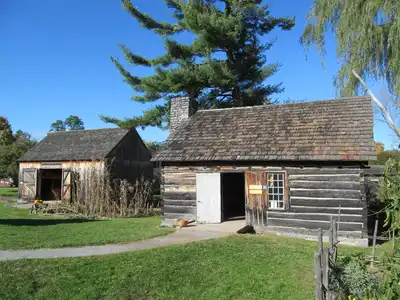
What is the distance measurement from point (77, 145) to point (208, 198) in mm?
14118

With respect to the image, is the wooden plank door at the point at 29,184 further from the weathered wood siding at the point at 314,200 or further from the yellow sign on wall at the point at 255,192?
the yellow sign on wall at the point at 255,192

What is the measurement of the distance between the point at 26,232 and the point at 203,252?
22.8ft

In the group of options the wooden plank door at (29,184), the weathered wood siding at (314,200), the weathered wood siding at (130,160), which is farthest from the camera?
the wooden plank door at (29,184)

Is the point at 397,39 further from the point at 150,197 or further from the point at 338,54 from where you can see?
the point at 150,197

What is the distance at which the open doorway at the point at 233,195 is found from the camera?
17.9 m

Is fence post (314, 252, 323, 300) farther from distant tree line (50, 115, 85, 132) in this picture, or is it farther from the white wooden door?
distant tree line (50, 115, 85, 132)

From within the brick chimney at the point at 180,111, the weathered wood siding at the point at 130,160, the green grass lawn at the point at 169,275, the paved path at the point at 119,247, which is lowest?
the green grass lawn at the point at 169,275

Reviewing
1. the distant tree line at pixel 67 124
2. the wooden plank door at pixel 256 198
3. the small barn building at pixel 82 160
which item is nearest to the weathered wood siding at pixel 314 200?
the wooden plank door at pixel 256 198

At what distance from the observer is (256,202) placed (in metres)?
13.5

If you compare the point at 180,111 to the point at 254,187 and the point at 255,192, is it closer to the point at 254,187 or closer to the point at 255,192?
the point at 254,187

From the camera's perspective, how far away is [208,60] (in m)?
22.3

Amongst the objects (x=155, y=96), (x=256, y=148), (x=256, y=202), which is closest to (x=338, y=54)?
(x=256, y=148)

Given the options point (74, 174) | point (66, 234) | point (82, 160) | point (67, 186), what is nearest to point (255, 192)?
point (66, 234)

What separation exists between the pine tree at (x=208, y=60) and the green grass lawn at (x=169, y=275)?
1506 centimetres
